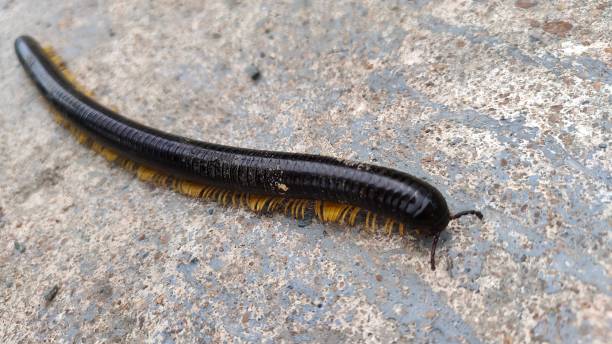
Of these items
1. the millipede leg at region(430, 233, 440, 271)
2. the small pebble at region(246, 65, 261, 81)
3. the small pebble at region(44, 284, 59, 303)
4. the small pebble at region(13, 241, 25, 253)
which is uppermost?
the millipede leg at region(430, 233, 440, 271)

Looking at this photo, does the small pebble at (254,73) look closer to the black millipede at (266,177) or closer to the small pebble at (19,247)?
the black millipede at (266,177)

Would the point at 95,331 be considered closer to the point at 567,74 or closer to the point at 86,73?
the point at 86,73

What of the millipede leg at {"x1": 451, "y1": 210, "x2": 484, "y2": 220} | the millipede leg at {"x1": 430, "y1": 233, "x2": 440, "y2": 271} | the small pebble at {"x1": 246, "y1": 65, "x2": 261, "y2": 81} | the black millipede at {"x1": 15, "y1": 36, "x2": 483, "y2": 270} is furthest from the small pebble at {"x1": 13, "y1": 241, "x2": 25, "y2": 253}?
the millipede leg at {"x1": 451, "y1": 210, "x2": 484, "y2": 220}

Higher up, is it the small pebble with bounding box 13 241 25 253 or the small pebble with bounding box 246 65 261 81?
the small pebble with bounding box 246 65 261 81

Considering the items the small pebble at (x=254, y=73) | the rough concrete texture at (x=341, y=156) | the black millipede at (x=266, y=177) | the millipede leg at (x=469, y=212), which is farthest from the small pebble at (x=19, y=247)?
the millipede leg at (x=469, y=212)

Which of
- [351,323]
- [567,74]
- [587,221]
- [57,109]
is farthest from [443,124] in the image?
[57,109]

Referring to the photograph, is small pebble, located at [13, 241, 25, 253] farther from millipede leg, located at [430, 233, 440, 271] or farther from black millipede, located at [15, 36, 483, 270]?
millipede leg, located at [430, 233, 440, 271]
